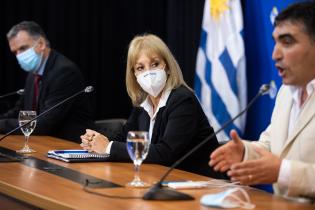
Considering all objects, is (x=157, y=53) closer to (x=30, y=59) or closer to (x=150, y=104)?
(x=150, y=104)

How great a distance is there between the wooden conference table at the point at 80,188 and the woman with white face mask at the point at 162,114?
18 cm

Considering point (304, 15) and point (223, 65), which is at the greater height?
point (304, 15)

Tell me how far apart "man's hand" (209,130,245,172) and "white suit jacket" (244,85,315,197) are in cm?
5

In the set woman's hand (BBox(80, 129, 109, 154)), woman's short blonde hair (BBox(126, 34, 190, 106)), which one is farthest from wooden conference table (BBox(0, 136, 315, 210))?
woman's short blonde hair (BBox(126, 34, 190, 106))

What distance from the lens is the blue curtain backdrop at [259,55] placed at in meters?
5.38

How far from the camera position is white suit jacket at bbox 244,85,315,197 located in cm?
245

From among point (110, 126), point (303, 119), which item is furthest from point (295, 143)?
point (110, 126)

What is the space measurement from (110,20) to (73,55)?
0.54 meters

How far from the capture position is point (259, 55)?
5.52m

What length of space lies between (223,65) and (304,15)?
2.92m

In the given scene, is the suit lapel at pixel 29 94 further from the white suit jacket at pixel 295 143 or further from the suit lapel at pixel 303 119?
the suit lapel at pixel 303 119

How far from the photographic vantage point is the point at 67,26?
6785 mm

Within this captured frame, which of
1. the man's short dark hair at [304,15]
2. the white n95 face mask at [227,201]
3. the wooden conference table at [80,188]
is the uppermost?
the man's short dark hair at [304,15]

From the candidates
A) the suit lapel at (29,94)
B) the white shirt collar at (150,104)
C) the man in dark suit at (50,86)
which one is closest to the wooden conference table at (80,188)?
the white shirt collar at (150,104)
